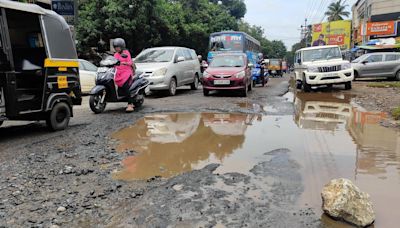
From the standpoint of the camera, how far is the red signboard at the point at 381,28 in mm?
37031

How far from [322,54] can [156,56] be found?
689 centimetres

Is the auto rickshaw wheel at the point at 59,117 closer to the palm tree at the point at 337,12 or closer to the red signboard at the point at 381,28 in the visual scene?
the red signboard at the point at 381,28

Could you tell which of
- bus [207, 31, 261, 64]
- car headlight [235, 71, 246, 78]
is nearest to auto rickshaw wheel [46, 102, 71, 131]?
car headlight [235, 71, 246, 78]

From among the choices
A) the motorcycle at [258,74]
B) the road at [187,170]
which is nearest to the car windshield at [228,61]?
the motorcycle at [258,74]

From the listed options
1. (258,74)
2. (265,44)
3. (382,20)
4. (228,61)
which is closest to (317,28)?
(382,20)

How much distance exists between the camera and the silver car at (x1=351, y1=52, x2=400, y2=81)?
1995cm

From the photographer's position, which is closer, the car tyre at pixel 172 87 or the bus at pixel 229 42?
the car tyre at pixel 172 87

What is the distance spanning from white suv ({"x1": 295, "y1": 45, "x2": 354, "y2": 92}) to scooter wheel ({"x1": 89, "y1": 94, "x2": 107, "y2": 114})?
8.68m

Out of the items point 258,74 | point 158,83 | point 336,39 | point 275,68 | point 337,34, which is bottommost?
point 275,68

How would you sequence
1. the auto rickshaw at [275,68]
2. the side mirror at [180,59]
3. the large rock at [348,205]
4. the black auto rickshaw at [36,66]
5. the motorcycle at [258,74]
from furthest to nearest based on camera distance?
the auto rickshaw at [275,68], the motorcycle at [258,74], the side mirror at [180,59], the black auto rickshaw at [36,66], the large rock at [348,205]

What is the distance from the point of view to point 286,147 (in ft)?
20.2

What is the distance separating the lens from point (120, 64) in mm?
9539

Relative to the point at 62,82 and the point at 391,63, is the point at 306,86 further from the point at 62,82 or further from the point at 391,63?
the point at 62,82

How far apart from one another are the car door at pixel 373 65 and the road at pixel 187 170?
1297 centimetres
